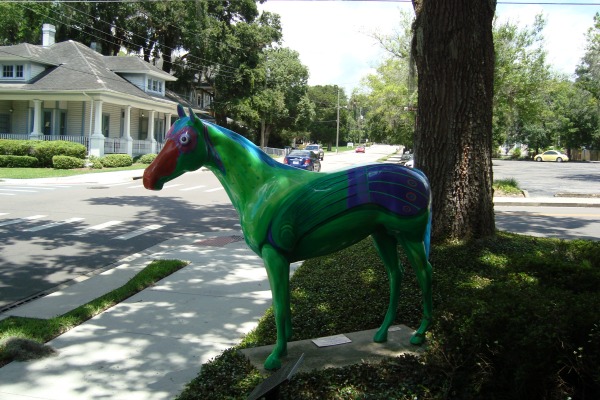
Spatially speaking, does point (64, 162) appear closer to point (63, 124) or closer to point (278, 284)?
point (63, 124)

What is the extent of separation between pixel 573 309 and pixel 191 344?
3.50 m

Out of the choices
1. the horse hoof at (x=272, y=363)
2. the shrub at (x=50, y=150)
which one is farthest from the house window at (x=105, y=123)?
the horse hoof at (x=272, y=363)

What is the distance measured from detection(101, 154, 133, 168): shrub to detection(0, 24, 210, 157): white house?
120 cm

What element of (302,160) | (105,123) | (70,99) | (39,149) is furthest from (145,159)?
(302,160)

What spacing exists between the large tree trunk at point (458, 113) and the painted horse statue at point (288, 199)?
3.35 m

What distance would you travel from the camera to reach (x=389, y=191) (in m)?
3.91

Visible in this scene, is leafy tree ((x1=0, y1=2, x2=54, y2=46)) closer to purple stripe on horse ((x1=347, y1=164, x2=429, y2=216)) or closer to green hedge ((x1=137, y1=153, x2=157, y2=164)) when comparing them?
green hedge ((x1=137, y1=153, x2=157, y2=164))

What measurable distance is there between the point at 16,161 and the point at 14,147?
3.33 feet

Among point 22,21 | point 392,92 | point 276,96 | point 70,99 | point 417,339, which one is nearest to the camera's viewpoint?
point 417,339

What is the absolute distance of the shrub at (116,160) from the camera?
28.7 m

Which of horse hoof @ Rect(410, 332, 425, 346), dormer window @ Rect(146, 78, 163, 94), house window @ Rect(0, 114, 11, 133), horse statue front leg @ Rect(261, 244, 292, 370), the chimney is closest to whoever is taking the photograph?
horse statue front leg @ Rect(261, 244, 292, 370)

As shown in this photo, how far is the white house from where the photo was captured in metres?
30.0

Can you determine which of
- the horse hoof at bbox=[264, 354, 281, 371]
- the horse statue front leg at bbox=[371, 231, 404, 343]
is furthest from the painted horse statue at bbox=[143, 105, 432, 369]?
the horse statue front leg at bbox=[371, 231, 404, 343]

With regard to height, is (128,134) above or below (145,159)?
above
